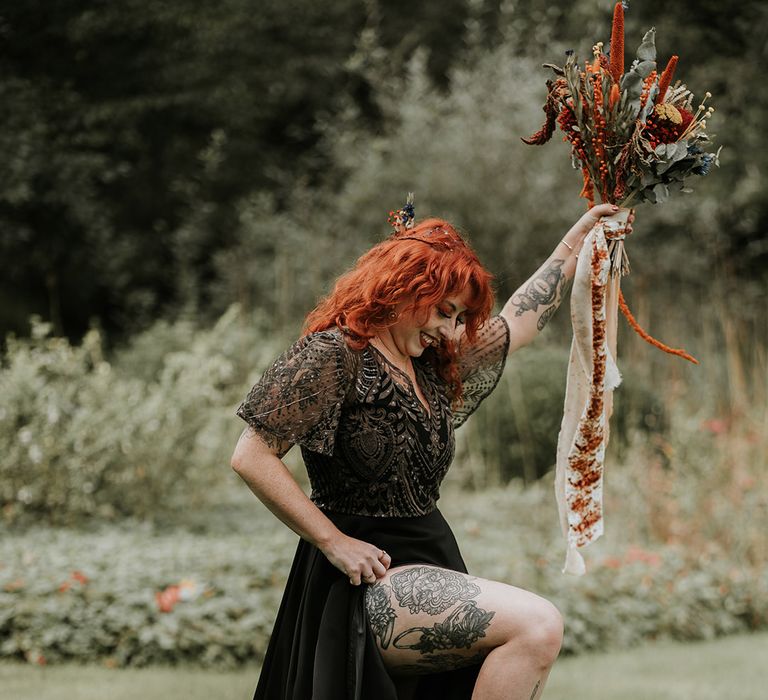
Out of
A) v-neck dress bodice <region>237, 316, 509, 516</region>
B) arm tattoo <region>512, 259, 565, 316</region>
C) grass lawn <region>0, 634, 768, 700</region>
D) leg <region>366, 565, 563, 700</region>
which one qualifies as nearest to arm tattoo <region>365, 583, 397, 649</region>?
leg <region>366, 565, 563, 700</region>

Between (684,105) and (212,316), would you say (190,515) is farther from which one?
(212,316)

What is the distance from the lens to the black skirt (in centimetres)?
253

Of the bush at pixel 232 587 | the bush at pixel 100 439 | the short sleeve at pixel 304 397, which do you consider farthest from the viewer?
the bush at pixel 100 439

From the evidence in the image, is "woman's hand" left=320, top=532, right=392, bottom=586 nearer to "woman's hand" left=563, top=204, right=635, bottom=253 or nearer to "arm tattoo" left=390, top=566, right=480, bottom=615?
"arm tattoo" left=390, top=566, right=480, bottom=615

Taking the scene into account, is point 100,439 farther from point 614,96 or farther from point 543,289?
point 614,96

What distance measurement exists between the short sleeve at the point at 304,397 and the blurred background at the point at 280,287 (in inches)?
93.4

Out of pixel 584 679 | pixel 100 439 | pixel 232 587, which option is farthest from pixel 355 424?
pixel 100 439

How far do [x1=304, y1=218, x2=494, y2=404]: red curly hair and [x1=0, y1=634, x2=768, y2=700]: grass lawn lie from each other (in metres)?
2.18

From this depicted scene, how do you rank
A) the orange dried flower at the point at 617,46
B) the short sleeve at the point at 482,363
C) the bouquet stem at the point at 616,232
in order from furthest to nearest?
the short sleeve at the point at 482,363
the bouquet stem at the point at 616,232
the orange dried flower at the point at 617,46

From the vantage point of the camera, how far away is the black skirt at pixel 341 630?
8.30ft

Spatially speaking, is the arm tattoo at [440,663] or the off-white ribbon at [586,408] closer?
the arm tattoo at [440,663]

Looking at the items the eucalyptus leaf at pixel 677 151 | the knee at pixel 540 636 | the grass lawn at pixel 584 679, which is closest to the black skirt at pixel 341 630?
the knee at pixel 540 636

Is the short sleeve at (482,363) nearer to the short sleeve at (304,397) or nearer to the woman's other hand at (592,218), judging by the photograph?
the woman's other hand at (592,218)

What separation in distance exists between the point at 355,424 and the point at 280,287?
8818 mm
